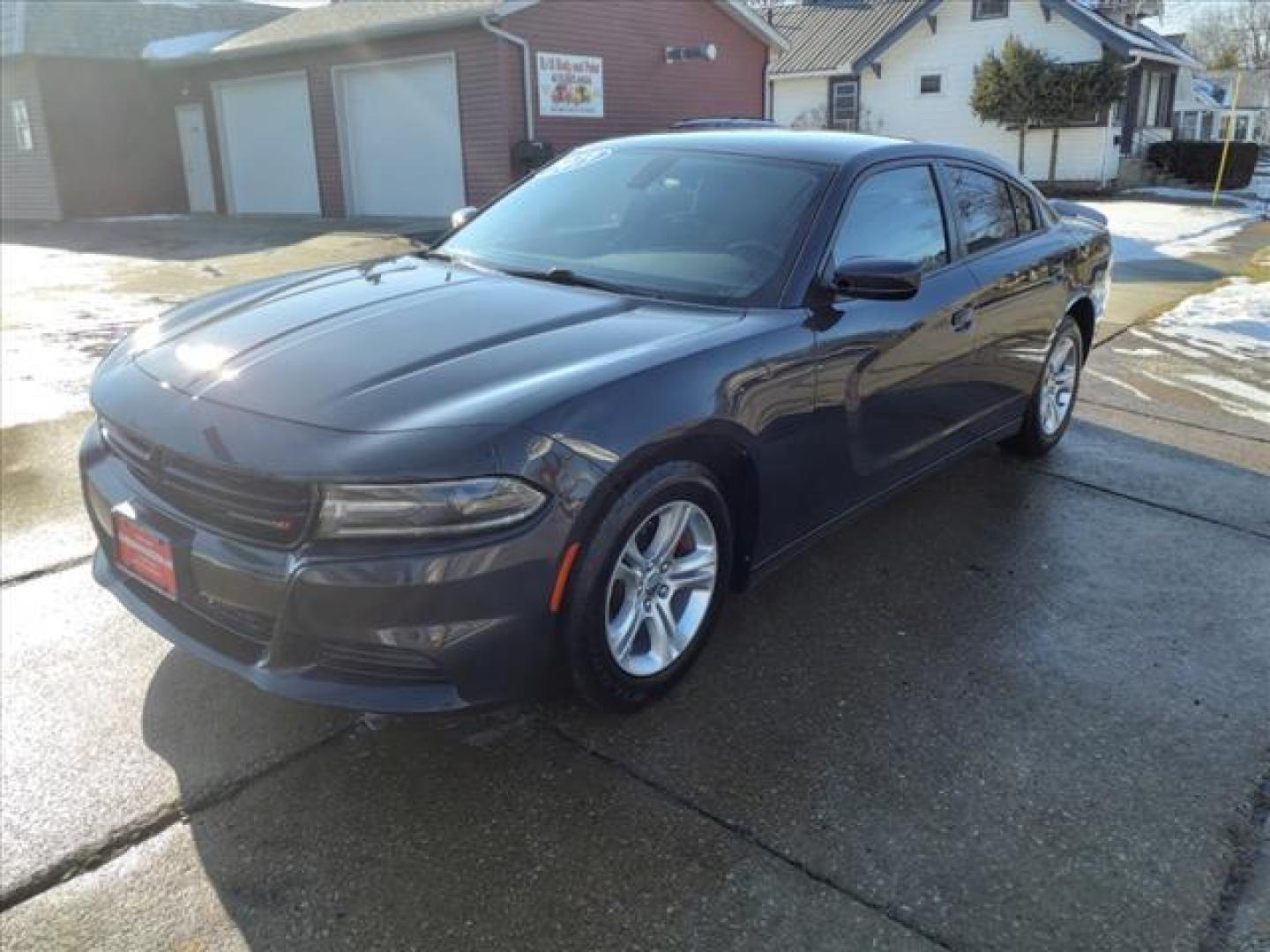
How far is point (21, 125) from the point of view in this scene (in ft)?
69.2

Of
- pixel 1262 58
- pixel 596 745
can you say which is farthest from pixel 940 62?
pixel 1262 58

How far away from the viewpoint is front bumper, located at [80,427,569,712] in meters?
2.39

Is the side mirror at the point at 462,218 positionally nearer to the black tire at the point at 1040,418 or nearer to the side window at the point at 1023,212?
the side window at the point at 1023,212

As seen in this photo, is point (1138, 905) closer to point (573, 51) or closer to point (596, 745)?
point (596, 745)

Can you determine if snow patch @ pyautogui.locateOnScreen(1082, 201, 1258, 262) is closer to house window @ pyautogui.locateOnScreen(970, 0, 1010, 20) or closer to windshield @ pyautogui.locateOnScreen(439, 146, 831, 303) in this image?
house window @ pyautogui.locateOnScreen(970, 0, 1010, 20)

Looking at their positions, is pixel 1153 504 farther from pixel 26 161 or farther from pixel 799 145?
pixel 26 161

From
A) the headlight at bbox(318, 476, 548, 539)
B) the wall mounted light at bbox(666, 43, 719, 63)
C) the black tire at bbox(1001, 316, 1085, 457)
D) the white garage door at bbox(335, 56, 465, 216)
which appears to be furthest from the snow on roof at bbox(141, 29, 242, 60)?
the headlight at bbox(318, 476, 548, 539)

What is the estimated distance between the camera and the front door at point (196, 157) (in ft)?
69.4

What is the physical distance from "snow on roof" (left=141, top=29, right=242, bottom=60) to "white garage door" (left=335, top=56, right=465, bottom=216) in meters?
4.15

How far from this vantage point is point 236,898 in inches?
92.5

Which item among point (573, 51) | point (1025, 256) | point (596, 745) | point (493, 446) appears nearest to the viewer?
point (493, 446)

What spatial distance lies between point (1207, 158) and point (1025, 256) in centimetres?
2768

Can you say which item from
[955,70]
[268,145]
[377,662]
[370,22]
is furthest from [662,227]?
[955,70]

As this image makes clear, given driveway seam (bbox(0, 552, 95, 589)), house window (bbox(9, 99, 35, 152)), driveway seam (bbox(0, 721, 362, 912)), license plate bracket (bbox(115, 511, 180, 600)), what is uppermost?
house window (bbox(9, 99, 35, 152))
